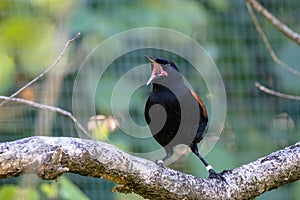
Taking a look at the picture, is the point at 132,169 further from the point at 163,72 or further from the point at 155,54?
the point at 155,54

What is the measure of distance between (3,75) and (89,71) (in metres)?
0.44

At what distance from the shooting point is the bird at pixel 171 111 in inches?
64.7

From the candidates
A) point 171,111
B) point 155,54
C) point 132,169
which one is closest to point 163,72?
point 171,111

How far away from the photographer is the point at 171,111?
64.9 inches

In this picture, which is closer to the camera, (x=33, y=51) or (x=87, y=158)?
(x=87, y=158)

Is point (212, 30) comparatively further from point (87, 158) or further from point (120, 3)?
point (87, 158)

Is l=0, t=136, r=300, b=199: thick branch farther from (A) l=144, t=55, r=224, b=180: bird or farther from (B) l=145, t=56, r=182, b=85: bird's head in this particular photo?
(B) l=145, t=56, r=182, b=85: bird's head

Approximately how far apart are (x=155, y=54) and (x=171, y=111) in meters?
1.00

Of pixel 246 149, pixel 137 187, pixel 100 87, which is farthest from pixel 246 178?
pixel 246 149

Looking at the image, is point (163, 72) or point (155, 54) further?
point (155, 54)

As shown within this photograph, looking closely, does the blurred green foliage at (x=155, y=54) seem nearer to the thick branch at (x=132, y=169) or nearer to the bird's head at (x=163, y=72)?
the bird's head at (x=163, y=72)

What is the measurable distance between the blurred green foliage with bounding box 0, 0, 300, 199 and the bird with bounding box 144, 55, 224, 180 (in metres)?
0.35

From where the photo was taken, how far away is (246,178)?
4.59 feet

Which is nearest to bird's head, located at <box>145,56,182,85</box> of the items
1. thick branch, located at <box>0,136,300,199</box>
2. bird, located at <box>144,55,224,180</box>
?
bird, located at <box>144,55,224,180</box>
